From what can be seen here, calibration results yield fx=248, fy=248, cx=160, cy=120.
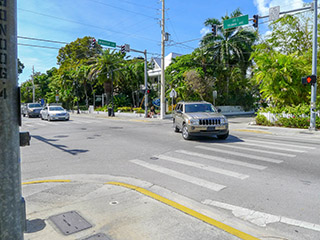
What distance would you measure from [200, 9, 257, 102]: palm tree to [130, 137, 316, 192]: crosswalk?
87.9 feet

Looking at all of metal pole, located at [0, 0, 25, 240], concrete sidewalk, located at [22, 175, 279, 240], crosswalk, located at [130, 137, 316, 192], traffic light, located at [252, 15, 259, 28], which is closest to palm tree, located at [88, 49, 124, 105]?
traffic light, located at [252, 15, 259, 28]

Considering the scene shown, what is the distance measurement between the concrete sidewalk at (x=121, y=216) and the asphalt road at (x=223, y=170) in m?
0.44

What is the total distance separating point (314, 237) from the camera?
329 cm

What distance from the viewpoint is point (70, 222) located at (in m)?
3.56

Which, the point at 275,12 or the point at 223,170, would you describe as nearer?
the point at 223,170

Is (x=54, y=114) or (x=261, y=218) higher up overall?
(x=54, y=114)

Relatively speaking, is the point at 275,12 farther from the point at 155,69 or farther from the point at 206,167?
the point at 155,69

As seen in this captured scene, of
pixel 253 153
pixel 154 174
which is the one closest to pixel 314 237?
pixel 154 174

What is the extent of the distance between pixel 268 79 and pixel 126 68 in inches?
983

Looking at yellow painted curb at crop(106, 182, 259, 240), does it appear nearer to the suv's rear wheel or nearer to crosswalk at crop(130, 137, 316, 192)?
crosswalk at crop(130, 137, 316, 192)

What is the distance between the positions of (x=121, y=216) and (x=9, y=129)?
2.33 m

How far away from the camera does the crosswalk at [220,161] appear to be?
5.93 meters

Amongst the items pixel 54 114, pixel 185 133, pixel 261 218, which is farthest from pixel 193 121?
pixel 54 114

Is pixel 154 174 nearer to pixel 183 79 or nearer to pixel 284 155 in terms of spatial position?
pixel 284 155
